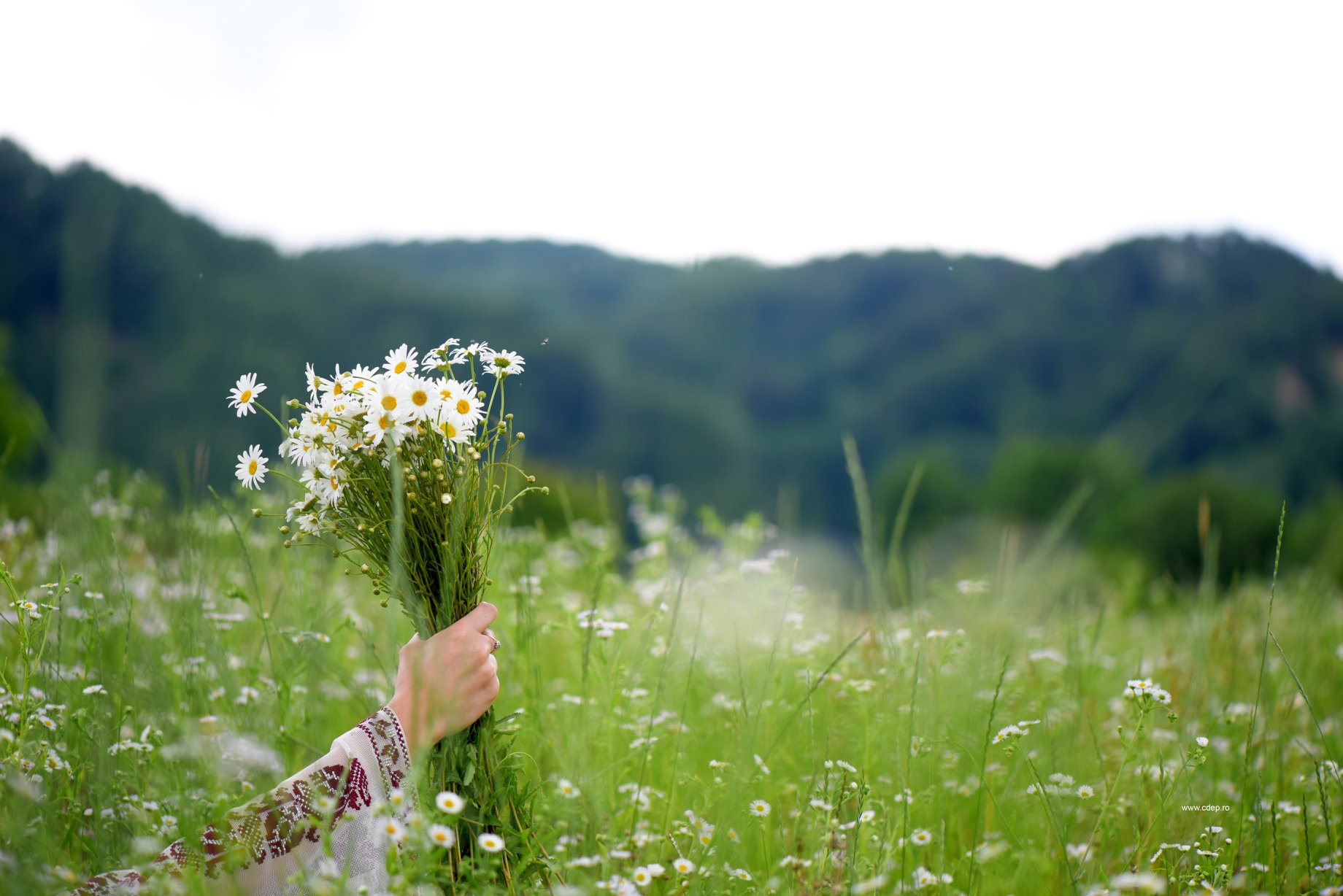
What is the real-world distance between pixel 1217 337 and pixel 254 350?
183 ft

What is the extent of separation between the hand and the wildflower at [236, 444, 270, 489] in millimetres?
518

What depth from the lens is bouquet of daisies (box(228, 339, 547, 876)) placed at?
176cm

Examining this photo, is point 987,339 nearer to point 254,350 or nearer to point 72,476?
point 254,350

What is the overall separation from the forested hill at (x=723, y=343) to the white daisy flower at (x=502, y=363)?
0.74 metres

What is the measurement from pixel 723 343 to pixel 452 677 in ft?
374

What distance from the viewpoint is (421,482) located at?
1814mm

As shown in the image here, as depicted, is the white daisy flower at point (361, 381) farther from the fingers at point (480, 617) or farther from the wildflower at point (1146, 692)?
the wildflower at point (1146, 692)

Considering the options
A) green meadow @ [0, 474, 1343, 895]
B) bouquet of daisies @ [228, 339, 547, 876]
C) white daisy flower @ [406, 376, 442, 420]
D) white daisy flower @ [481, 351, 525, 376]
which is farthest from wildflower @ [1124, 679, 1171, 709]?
white daisy flower @ [406, 376, 442, 420]

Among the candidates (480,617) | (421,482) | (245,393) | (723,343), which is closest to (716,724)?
(480,617)

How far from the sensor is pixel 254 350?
50.2m

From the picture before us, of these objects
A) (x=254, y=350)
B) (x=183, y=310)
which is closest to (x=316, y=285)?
(x=254, y=350)

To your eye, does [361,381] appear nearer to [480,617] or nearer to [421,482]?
[421,482]

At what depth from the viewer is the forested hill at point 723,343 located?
174 inches

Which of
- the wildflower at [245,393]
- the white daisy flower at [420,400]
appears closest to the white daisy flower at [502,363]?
the white daisy flower at [420,400]
